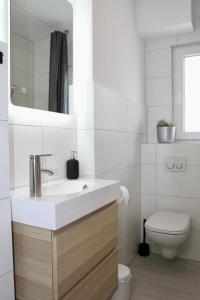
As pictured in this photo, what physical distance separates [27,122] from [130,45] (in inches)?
58.1

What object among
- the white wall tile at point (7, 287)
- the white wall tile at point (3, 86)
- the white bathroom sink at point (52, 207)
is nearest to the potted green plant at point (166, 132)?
the white bathroom sink at point (52, 207)

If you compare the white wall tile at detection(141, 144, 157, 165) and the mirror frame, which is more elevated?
the mirror frame

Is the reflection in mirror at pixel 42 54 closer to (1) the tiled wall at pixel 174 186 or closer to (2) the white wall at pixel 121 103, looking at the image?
(2) the white wall at pixel 121 103

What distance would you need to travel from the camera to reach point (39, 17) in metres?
1.52

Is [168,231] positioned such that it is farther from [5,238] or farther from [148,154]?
[5,238]

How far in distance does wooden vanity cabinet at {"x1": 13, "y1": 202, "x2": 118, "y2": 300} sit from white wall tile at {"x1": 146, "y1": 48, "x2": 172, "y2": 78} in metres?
1.95

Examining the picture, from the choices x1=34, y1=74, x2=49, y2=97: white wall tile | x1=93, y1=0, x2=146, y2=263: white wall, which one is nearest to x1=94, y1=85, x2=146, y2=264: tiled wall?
x1=93, y1=0, x2=146, y2=263: white wall

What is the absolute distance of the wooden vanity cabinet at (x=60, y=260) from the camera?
3.28ft

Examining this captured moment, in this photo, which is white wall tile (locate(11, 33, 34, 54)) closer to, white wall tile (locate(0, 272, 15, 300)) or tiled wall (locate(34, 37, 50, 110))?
tiled wall (locate(34, 37, 50, 110))

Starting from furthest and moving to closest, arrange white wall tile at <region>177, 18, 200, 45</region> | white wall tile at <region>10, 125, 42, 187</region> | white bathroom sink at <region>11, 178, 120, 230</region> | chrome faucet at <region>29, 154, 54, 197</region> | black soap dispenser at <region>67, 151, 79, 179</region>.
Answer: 1. white wall tile at <region>177, 18, 200, 45</region>
2. black soap dispenser at <region>67, 151, 79, 179</region>
3. white wall tile at <region>10, 125, 42, 187</region>
4. chrome faucet at <region>29, 154, 54, 197</region>
5. white bathroom sink at <region>11, 178, 120, 230</region>

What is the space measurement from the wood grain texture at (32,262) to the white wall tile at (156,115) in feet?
6.70

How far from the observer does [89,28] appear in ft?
5.70

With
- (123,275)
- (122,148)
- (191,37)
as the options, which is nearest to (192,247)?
(123,275)

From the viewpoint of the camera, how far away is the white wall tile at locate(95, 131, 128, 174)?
5.90ft
